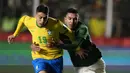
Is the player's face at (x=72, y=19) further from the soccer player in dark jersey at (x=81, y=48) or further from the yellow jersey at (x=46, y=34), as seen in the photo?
the yellow jersey at (x=46, y=34)

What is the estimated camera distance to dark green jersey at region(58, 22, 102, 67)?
15.7ft

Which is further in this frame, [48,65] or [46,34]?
[48,65]

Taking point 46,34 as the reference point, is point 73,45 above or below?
below

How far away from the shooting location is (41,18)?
4.75 metres

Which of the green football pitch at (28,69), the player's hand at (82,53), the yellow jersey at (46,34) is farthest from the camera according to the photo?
the green football pitch at (28,69)

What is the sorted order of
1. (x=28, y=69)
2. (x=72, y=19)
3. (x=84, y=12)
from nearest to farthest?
1. (x=72, y=19)
2. (x=28, y=69)
3. (x=84, y=12)

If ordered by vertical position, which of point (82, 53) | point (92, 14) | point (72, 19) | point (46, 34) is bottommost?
point (92, 14)

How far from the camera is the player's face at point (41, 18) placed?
4.72m

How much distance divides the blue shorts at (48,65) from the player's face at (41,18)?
0.50 m

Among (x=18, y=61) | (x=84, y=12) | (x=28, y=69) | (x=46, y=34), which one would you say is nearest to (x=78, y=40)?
(x=46, y=34)

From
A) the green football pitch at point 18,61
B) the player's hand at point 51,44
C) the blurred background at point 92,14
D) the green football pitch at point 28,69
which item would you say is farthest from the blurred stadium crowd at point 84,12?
the player's hand at point 51,44

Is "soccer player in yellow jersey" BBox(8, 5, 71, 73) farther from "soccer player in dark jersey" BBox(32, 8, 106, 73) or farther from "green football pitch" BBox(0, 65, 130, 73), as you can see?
"green football pitch" BBox(0, 65, 130, 73)

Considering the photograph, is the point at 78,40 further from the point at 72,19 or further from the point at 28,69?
the point at 28,69

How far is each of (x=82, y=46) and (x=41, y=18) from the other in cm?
64
